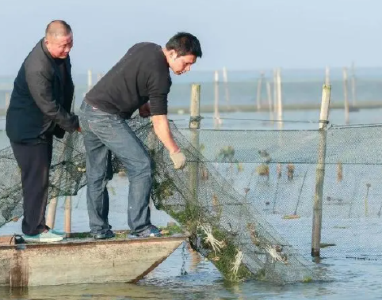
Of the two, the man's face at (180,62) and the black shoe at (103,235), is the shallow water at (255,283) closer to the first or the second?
the black shoe at (103,235)

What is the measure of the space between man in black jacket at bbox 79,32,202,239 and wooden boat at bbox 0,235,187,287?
159mm

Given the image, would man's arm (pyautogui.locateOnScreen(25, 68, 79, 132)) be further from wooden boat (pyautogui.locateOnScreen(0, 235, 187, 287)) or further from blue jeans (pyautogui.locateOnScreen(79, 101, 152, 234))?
wooden boat (pyautogui.locateOnScreen(0, 235, 187, 287))

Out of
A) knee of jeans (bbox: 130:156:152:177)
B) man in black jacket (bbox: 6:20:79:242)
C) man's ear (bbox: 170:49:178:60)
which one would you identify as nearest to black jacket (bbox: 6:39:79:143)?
man in black jacket (bbox: 6:20:79:242)

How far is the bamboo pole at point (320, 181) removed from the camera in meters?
11.9

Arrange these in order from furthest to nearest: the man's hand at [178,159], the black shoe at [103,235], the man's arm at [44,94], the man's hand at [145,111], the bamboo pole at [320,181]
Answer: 1. the bamboo pole at [320,181]
2. the man's hand at [145,111]
3. the black shoe at [103,235]
4. the man's arm at [44,94]
5. the man's hand at [178,159]

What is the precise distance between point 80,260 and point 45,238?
0.35 meters

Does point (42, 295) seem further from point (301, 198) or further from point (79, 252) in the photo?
point (301, 198)

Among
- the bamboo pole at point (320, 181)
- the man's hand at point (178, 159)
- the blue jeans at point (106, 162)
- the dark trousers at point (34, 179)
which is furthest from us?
the bamboo pole at point (320, 181)

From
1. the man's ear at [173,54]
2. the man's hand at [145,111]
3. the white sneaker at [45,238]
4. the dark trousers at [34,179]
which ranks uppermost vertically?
the man's ear at [173,54]

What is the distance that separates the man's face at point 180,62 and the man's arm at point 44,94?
100 centimetres

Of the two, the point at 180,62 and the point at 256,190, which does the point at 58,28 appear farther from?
the point at 256,190

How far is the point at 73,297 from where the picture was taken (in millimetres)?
10117

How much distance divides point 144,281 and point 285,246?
4.16 feet

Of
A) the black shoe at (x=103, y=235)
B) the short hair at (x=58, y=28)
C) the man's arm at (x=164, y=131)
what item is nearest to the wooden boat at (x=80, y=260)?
the black shoe at (x=103, y=235)
